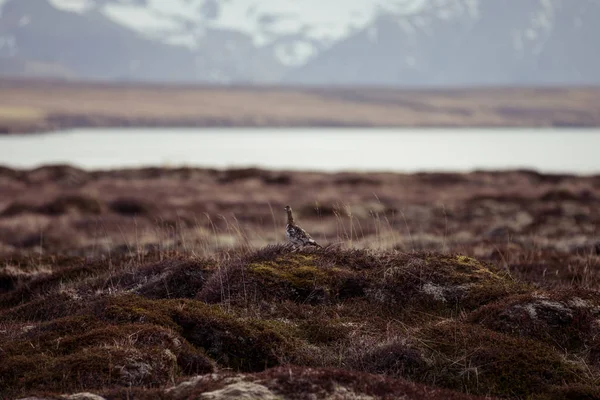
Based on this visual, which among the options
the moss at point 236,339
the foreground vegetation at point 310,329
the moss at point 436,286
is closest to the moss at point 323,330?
the foreground vegetation at point 310,329

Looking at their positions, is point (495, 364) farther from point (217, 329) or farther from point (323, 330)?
point (217, 329)

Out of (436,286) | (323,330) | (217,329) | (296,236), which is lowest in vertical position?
(323,330)

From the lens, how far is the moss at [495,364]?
8.84 meters

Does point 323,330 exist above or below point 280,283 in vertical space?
below

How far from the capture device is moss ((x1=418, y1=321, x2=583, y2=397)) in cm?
884

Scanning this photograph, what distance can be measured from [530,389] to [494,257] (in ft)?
37.8

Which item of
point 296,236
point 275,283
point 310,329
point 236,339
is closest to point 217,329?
point 236,339

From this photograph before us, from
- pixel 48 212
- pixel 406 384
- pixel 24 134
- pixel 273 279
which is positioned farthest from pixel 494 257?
pixel 24 134

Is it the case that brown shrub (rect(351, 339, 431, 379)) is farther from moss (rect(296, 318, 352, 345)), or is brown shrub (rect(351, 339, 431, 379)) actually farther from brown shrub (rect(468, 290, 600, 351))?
brown shrub (rect(468, 290, 600, 351))

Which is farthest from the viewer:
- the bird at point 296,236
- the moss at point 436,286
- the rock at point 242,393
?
the bird at point 296,236

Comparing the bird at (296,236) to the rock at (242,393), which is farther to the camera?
the bird at (296,236)

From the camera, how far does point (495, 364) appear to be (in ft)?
29.8

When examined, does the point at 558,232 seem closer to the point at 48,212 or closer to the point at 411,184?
the point at 48,212

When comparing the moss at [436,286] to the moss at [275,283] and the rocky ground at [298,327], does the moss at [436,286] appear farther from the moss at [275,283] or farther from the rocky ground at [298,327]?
the moss at [275,283]
